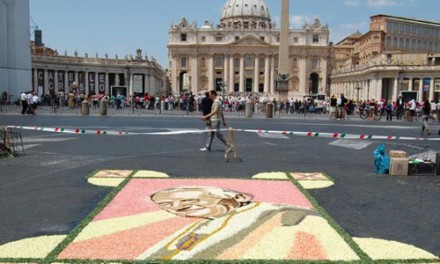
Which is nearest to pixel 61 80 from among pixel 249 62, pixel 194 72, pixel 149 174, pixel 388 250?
pixel 194 72

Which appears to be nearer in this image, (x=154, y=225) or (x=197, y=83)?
(x=154, y=225)

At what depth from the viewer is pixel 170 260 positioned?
5.04 meters

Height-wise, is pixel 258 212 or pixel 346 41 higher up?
pixel 346 41

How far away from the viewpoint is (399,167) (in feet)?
34.7

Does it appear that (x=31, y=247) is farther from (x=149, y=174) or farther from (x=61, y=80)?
(x=61, y=80)

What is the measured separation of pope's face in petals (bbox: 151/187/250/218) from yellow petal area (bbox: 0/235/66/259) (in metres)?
1.93

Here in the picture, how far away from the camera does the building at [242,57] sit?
11581 centimetres

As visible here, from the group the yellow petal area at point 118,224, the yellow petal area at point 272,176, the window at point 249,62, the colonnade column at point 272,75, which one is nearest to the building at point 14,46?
the yellow petal area at point 272,176

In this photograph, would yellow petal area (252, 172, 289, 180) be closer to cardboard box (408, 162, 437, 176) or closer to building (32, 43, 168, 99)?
cardboard box (408, 162, 437, 176)

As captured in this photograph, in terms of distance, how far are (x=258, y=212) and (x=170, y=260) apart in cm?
230

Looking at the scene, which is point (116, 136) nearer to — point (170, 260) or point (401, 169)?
point (401, 169)

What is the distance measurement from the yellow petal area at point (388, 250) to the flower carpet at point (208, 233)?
0.01 meters

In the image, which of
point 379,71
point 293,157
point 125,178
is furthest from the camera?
point 379,71

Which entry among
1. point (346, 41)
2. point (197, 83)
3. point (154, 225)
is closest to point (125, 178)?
point (154, 225)
